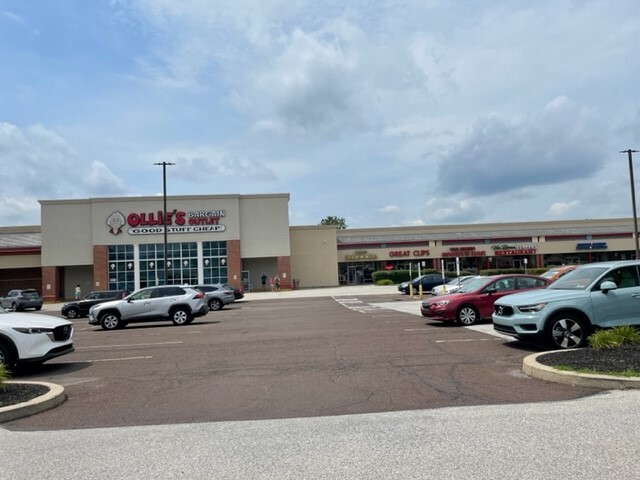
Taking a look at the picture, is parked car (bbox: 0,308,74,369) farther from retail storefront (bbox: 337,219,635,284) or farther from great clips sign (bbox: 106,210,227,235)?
retail storefront (bbox: 337,219,635,284)

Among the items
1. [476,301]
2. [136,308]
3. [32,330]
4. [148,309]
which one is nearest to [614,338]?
[476,301]

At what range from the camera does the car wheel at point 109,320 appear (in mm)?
20964

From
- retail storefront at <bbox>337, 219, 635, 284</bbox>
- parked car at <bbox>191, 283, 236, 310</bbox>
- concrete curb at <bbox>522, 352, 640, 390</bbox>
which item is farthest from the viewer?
retail storefront at <bbox>337, 219, 635, 284</bbox>

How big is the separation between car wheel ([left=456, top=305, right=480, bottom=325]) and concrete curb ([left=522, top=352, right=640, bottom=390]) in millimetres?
7673

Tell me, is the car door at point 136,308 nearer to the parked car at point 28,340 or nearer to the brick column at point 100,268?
the parked car at point 28,340

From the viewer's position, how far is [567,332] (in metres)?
10.8

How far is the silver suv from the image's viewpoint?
21.0 meters

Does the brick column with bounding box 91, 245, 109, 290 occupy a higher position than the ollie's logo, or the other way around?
the ollie's logo

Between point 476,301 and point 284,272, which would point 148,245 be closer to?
point 284,272

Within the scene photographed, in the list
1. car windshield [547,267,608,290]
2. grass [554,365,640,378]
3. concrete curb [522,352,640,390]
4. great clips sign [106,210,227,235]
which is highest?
great clips sign [106,210,227,235]

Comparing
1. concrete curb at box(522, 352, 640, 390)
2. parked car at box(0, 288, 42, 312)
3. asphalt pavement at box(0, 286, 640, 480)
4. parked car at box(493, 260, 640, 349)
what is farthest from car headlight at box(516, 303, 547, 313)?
parked car at box(0, 288, 42, 312)

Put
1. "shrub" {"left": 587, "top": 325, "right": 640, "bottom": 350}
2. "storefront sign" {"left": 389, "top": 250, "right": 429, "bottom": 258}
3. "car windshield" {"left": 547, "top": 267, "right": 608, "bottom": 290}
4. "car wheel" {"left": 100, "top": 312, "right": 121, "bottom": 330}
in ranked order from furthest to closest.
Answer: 1. "storefront sign" {"left": 389, "top": 250, "right": 429, "bottom": 258}
2. "car wheel" {"left": 100, "top": 312, "right": 121, "bottom": 330}
3. "car windshield" {"left": 547, "top": 267, "right": 608, "bottom": 290}
4. "shrub" {"left": 587, "top": 325, "right": 640, "bottom": 350}

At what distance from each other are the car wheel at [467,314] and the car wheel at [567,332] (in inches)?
211

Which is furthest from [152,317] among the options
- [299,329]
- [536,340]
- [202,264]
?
[202,264]
